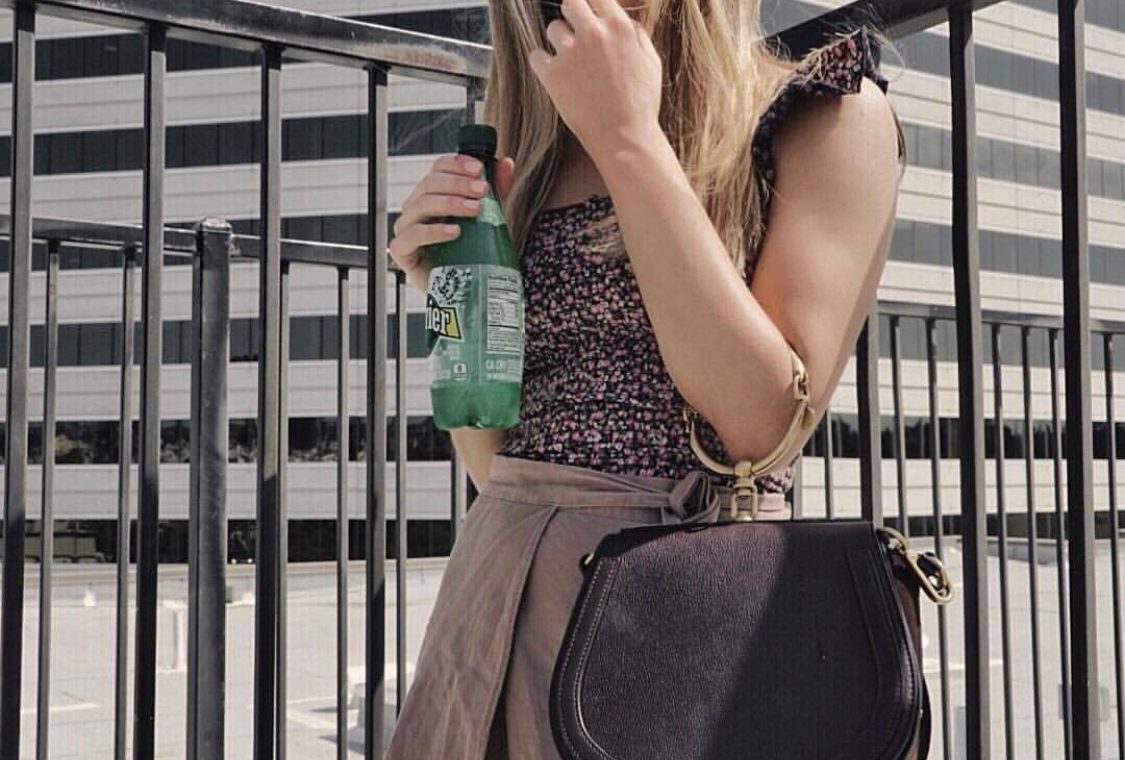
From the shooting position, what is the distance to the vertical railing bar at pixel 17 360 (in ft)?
4.93

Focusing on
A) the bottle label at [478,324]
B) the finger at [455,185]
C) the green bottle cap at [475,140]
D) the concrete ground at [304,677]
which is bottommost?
the concrete ground at [304,677]

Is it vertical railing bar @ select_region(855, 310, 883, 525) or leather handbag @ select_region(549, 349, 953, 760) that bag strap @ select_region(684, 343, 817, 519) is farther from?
vertical railing bar @ select_region(855, 310, 883, 525)

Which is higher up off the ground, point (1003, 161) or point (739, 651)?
point (1003, 161)

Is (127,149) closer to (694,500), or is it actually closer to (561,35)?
(561,35)

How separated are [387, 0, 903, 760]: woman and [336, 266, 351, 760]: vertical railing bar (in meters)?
1.06

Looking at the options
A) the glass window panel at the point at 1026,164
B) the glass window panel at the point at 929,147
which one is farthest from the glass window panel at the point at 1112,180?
the glass window panel at the point at 929,147

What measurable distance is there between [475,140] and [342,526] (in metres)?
1.45

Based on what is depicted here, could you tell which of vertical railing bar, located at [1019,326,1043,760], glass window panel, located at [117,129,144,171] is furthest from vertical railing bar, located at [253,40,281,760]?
glass window panel, located at [117,129,144,171]

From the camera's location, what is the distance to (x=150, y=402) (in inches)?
63.1

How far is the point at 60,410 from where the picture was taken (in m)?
32.0

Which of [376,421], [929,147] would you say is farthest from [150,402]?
[929,147]

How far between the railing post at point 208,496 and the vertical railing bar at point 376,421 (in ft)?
0.75

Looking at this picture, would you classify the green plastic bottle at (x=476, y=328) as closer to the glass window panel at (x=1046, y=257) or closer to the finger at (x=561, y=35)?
the finger at (x=561, y=35)

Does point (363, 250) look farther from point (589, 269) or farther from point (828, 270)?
point (828, 270)
